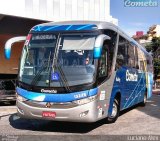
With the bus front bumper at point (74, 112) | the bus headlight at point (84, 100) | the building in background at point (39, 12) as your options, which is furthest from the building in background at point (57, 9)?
the bus headlight at point (84, 100)

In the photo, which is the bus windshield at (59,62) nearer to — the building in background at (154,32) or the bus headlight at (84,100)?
the bus headlight at (84,100)

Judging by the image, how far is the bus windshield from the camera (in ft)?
28.8

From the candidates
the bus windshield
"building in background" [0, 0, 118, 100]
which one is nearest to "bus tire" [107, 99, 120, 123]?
the bus windshield

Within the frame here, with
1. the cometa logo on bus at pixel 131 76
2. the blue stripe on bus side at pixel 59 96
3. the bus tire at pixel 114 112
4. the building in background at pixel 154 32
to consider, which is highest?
the building in background at pixel 154 32

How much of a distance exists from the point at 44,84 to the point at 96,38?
1719 mm

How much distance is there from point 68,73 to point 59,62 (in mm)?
384

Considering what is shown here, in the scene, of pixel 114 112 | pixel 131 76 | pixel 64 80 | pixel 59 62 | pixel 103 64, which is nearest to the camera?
pixel 64 80

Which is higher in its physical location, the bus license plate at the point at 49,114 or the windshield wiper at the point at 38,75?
the windshield wiper at the point at 38,75

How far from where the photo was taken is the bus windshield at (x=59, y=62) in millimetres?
8773

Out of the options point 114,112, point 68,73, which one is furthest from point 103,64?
point 114,112

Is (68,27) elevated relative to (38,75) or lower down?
elevated

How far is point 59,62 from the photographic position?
8961mm

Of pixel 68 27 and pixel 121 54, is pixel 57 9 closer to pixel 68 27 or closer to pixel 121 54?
pixel 121 54

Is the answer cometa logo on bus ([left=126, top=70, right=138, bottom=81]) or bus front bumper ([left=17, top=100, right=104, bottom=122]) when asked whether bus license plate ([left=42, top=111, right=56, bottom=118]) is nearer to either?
bus front bumper ([left=17, top=100, right=104, bottom=122])
